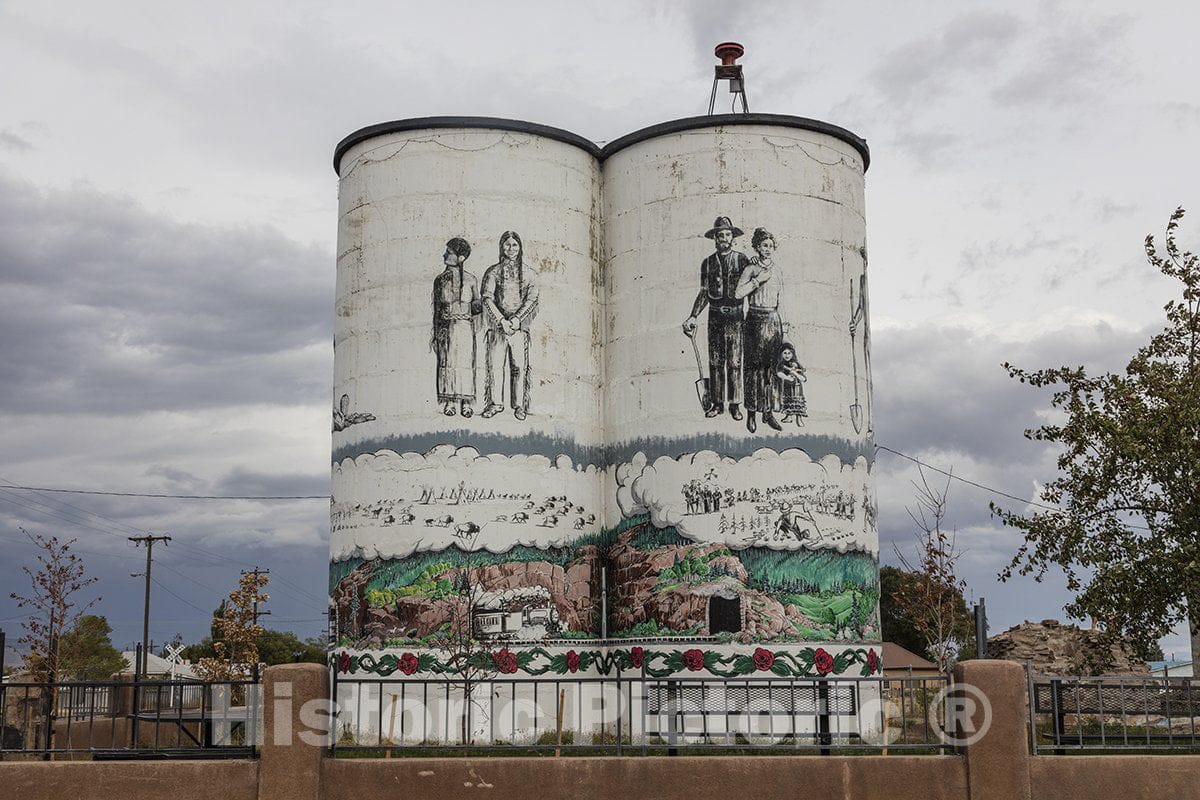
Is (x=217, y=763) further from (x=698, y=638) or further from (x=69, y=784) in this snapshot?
(x=698, y=638)

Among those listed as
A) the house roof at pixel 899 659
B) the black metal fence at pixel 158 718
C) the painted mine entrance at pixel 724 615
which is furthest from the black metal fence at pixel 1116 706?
the house roof at pixel 899 659

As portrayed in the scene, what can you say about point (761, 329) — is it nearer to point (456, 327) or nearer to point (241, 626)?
point (456, 327)

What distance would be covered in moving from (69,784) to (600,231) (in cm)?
1629

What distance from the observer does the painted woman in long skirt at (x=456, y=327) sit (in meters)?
26.1

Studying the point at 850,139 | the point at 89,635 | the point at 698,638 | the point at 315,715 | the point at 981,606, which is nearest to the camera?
the point at 315,715

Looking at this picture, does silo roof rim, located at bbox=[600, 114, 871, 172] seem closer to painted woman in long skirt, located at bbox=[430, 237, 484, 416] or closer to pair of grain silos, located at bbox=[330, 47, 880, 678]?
pair of grain silos, located at bbox=[330, 47, 880, 678]

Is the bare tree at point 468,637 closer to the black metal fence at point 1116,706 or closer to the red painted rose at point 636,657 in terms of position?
the red painted rose at point 636,657

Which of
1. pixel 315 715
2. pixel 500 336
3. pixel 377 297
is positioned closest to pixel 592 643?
pixel 500 336

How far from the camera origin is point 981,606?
2088 cm

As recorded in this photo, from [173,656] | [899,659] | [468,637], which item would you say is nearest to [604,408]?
[468,637]

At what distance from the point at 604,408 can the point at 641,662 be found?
5.68m

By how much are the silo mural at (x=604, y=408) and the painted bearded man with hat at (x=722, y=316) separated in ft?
0.16

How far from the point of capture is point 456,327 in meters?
26.3

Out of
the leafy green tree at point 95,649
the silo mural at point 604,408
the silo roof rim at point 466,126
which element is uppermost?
the silo roof rim at point 466,126
